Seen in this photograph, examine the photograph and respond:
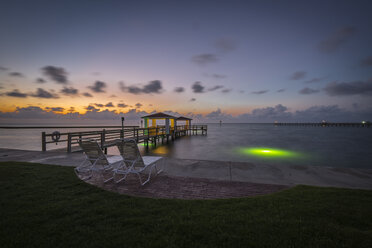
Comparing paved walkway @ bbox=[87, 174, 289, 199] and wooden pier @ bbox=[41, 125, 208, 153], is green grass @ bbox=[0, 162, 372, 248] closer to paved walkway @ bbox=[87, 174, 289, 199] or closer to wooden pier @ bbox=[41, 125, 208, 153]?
paved walkway @ bbox=[87, 174, 289, 199]

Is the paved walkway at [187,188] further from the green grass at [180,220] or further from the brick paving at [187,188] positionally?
the green grass at [180,220]

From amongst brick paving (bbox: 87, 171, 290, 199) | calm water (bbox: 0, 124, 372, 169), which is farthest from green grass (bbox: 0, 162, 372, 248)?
calm water (bbox: 0, 124, 372, 169)

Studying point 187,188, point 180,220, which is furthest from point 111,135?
point 180,220

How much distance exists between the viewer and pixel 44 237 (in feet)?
6.19

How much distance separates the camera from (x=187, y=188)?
11.7 ft

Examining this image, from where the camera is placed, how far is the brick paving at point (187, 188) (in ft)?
10.6

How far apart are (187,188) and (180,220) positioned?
1.31 meters

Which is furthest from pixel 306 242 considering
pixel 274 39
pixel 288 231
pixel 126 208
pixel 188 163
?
pixel 274 39

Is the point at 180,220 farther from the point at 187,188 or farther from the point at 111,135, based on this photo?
the point at 111,135

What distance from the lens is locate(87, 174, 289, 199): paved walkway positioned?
3.22 metres

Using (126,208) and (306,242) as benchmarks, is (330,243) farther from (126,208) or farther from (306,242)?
(126,208)

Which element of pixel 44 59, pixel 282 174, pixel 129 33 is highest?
pixel 129 33

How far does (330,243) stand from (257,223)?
2.58 feet

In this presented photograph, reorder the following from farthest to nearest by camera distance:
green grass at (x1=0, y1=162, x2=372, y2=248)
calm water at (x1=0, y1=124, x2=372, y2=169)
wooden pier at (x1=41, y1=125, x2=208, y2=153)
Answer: calm water at (x1=0, y1=124, x2=372, y2=169), wooden pier at (x1=41, y1=125, x2=208, y2=153), green grass at (x1=0, y1=162, x2=372, y2=248)
